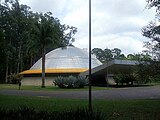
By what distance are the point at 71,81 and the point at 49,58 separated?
27.1m

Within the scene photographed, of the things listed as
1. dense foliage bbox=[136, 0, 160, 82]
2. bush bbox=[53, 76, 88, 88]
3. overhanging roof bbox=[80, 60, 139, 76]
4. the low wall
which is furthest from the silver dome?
dense foliage bbox=[136, 0, 160, 82]

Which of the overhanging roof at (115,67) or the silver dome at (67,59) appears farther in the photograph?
the silver dome at (67,59)

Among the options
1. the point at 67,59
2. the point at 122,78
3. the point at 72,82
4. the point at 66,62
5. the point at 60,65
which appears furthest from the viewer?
the point at 67,59

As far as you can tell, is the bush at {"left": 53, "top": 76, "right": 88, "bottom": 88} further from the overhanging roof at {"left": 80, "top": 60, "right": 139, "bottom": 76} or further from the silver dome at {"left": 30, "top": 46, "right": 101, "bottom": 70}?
the silver dome at {"left": 30, "top": 46, "right": 101, "bottom": 70}

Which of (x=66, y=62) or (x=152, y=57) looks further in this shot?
(x=66, y=62)

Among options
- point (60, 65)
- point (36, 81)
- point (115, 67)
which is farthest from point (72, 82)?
point (36, 81)

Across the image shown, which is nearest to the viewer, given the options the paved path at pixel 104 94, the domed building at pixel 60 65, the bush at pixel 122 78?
the paved path at pixel 104 94

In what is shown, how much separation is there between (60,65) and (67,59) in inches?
95.3

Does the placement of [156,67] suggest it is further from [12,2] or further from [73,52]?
[12,2]

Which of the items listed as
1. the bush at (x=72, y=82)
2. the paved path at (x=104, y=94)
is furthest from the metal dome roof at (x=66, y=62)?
the paved path at (x=104, y=94)

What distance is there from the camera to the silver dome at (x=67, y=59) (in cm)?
6222

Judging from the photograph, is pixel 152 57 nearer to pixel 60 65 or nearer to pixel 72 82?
pixel 72 82

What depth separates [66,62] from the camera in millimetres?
62938

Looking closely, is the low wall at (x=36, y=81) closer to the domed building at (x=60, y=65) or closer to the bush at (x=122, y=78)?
the domed building at (x=60, y=65)
